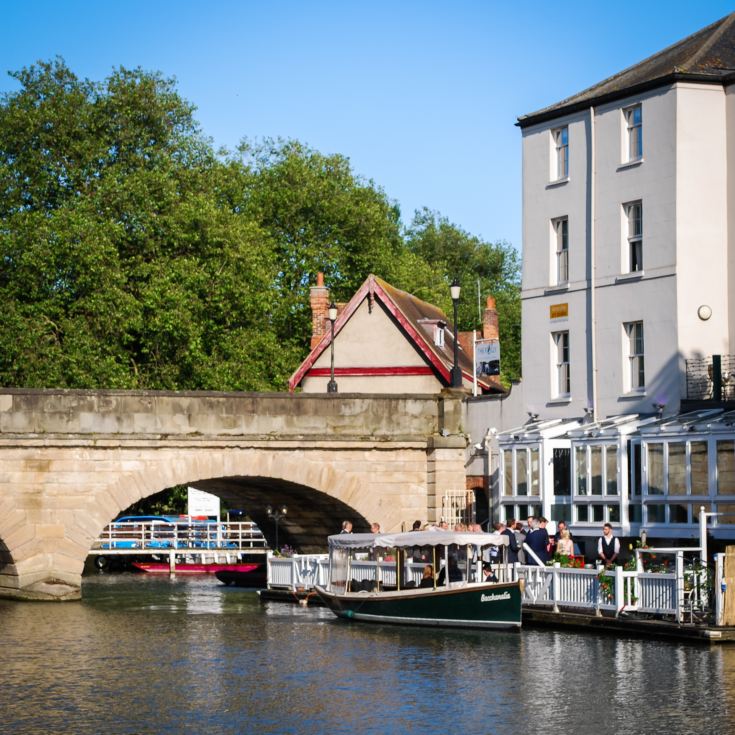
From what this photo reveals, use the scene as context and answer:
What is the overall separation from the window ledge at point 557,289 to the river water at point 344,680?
43.0 ft

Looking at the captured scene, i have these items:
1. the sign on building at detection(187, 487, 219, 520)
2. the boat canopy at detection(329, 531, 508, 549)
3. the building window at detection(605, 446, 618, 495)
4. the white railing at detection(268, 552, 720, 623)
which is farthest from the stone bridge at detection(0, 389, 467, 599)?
the sign on building at detection(187, 487, 219, 520)

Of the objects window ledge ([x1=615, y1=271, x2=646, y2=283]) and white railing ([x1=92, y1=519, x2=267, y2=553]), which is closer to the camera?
window ledge ([x1=615, y1=271, x2=646, y2=283])

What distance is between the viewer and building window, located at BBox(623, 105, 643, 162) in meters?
42.6

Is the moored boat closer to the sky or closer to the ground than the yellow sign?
closer to the ground

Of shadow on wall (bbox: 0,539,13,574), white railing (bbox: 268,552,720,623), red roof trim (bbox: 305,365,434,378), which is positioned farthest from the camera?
red roof trim (bbox: 305,365,434,378)

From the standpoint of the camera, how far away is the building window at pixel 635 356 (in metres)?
42.5

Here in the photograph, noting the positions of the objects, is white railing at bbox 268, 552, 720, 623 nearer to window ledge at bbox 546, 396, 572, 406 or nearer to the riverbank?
the riverbank

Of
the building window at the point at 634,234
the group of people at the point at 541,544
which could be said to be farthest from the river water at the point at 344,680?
the building window at the point at 634,234

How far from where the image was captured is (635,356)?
42594 millimetres

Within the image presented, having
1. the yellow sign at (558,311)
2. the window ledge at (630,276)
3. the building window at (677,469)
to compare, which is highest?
the window ledge at (630,276)

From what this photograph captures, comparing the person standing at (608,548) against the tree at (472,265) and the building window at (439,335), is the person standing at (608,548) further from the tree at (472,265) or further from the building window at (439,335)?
the tree at (472,265)

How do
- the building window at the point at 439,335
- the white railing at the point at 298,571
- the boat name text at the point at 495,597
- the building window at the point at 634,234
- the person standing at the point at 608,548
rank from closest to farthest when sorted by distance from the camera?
1. the boat name text at the point at 495,597
2. the person standing at the point at 608,548
3. the white railing at the point at 298,571
4. the building window at the point at 634,234
5. the building window at the point at 439,335

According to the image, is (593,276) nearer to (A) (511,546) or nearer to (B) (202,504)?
(A) (511,546)

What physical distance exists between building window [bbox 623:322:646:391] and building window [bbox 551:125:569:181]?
5174mm
